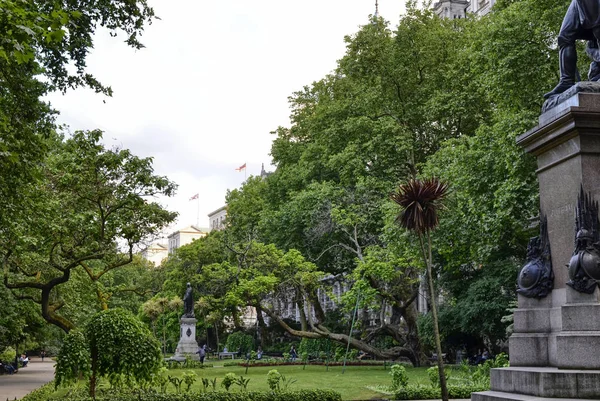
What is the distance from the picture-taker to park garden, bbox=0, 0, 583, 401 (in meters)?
14.6

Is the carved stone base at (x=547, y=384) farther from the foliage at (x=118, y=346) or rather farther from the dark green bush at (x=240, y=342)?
the dark green bush at (x=240, y=342)

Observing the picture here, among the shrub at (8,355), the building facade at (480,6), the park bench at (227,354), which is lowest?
the park bench at (227,354)

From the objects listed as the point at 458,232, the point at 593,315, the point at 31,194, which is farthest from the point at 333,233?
the point at 593,315

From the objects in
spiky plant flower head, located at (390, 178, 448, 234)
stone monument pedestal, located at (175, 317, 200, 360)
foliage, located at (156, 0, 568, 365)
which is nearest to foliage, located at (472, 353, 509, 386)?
foliage, located at (156, 0, 568, 365)

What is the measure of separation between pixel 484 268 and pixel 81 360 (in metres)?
21.4

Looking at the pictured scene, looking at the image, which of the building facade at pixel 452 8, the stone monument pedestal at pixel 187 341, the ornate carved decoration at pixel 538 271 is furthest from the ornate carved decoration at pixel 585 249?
the building facade at pixel 452 8

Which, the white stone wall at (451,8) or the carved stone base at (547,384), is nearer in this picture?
the carved stone base at (547,384)

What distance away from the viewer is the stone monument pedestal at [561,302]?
8062 millimetres

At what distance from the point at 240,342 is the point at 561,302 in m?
44.5

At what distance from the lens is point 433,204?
596 inches

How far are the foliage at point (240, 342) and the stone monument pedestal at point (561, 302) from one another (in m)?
42.9

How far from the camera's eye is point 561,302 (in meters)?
8.77

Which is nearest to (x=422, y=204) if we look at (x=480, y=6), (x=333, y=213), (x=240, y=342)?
(x=333, y=213)

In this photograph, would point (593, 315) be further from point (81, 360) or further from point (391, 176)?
point (391, 176)
